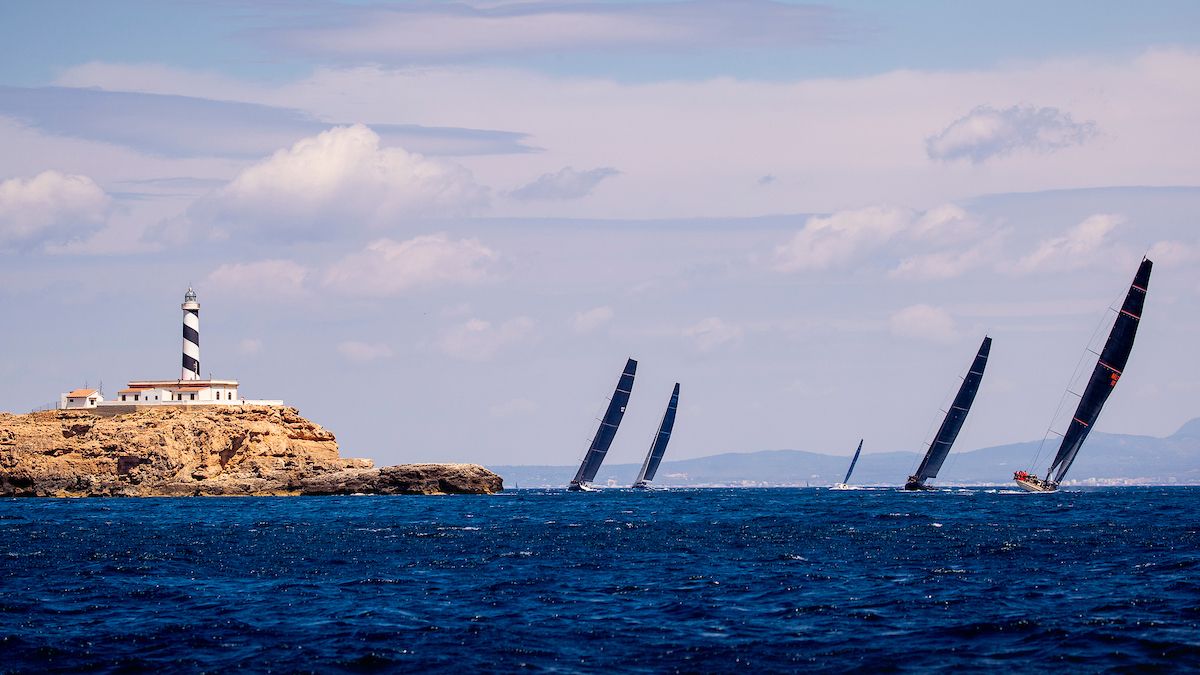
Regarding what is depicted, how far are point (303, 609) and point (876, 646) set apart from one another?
48.4 ft

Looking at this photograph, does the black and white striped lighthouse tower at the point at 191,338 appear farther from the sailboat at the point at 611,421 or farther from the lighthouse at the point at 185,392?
the sailboat at the point at 611,421

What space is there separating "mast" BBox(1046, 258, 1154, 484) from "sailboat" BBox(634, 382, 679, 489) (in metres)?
63.8

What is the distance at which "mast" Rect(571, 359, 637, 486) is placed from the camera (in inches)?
5748

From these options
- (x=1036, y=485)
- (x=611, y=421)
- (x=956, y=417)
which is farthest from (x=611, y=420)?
(x=1036, y=485)

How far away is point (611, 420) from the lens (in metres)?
147

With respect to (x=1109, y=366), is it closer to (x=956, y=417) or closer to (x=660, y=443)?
(x=956, y=417)

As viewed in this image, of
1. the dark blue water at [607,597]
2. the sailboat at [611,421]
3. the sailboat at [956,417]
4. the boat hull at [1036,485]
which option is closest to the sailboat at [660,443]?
the sailboat at [611,421]

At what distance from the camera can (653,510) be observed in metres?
88.5

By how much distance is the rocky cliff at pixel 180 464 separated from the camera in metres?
113

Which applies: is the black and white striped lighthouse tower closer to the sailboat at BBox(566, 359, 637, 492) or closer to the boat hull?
the sailboat at BBox(566, 359, 637, 492)

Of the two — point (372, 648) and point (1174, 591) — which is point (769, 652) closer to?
point (372, 648)

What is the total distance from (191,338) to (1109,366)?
84.0 m

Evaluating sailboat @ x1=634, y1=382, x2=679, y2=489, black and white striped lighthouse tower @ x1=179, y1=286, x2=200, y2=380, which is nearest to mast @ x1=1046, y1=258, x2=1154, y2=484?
sailboat @ x1=634, y1=382, x2=679, y2=489

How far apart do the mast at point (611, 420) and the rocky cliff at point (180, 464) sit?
31666 millimetres
